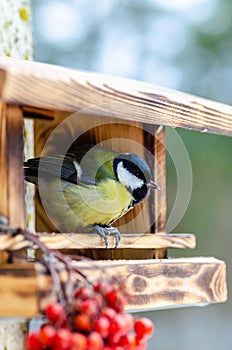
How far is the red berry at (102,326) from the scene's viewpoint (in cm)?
103

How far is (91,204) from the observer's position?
5.70ft

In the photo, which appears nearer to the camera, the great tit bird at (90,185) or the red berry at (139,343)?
the red berry at (139,343)

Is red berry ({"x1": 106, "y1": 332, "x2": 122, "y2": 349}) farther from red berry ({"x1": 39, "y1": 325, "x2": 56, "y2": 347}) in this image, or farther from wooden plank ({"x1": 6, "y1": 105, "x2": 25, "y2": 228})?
wooden plank ({"x1": 6, "y1": 105, "x2": 25, "y2": 228})

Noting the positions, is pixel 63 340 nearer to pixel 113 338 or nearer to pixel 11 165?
pixel 113 338

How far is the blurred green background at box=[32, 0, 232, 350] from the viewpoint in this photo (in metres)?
5.38

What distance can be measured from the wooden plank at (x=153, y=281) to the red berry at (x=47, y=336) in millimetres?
180

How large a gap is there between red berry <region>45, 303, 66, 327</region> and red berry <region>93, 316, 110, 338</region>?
44mm

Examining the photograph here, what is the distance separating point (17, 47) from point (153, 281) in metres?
0.96

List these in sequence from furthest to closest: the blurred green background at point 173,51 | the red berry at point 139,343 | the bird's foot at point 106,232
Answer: the blurred green background at point 173,51, the bird's foot at point 106,232, the red berry at point 139,343

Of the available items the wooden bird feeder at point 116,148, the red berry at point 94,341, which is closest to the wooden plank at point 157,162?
the wooden bird feeder at point 116,148

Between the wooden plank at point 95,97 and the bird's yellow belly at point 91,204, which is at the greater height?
the wooden plank at point 95,97

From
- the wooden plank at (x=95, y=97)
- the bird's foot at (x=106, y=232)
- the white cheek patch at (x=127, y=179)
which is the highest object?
the wooden plank at (x=95, y=97)

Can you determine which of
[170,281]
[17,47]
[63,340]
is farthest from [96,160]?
[63,340]

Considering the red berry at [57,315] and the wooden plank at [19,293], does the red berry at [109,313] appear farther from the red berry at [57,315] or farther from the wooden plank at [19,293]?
the wooden plank at [19,293]
